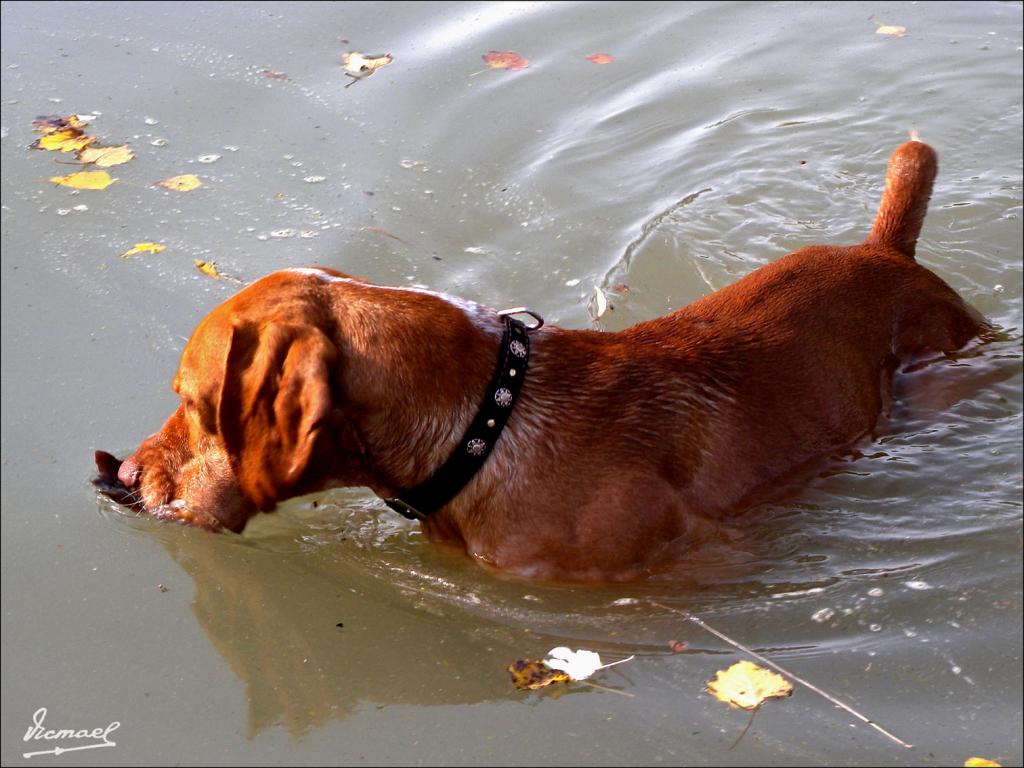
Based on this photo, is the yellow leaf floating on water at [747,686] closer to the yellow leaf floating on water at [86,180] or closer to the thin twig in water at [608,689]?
the thin twig in water at [608,689]

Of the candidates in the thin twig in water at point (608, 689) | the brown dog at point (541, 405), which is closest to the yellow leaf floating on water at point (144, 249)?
the brown dog at point (541, 405)

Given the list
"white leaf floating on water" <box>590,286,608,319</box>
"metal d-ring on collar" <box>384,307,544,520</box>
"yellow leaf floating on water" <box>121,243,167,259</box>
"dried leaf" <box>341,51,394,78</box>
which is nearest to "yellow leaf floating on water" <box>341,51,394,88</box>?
"dried leaf" <box>341,51,394,78</box>

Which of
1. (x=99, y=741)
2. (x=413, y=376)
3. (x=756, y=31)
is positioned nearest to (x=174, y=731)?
(x=99, y=741)

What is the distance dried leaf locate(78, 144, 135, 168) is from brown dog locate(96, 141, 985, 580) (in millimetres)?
3423

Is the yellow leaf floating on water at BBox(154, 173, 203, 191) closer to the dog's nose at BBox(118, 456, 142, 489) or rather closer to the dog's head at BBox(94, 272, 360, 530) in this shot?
the dog's nose at BBox(118, 456, 142, 489)

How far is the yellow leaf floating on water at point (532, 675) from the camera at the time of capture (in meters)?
4.67

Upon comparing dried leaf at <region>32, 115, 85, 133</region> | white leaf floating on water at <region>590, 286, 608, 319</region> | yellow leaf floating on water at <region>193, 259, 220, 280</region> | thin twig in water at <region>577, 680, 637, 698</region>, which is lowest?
thin twig in water at <region>577, 680, 637, 698</region>

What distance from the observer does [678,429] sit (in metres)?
4.97

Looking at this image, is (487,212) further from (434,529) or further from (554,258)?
(434,529)

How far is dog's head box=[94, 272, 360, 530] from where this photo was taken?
418 cm

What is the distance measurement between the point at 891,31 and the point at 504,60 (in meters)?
3.31

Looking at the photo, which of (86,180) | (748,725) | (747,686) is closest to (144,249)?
(86,180)

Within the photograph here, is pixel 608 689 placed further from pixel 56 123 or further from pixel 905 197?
pixel 56 123

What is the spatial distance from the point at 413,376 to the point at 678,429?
1.19m
